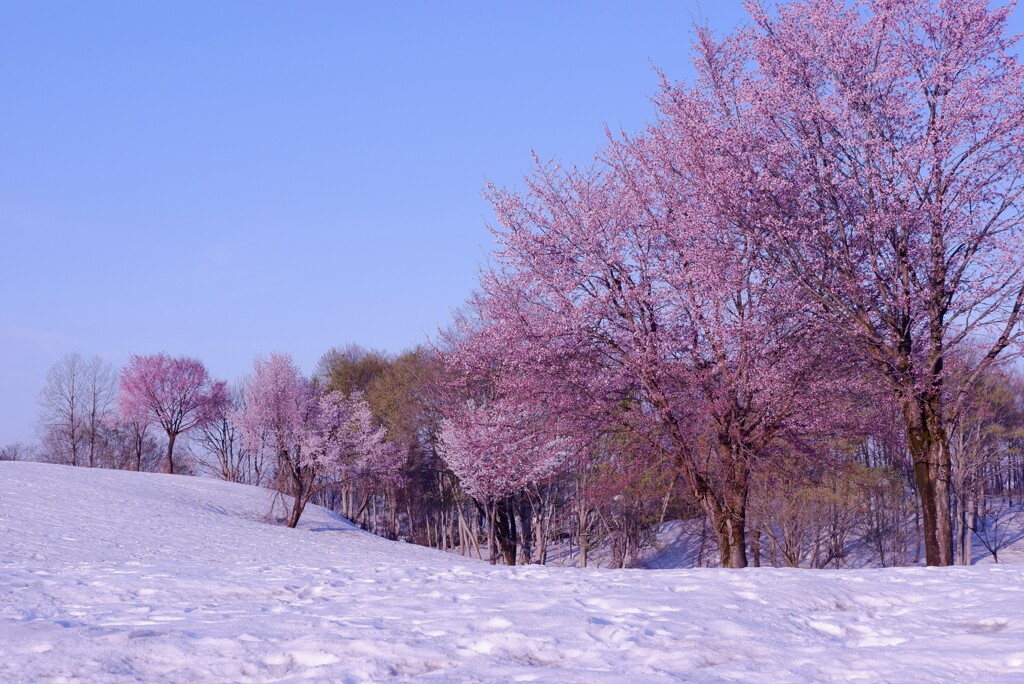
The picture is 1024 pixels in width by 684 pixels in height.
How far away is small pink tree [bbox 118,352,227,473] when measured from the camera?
199ft

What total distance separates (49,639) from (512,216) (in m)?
15.4

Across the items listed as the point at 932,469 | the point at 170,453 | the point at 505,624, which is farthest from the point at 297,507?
the point at 505,624

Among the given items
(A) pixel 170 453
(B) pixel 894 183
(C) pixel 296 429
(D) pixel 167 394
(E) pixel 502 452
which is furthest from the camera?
(D) pixel 167 394

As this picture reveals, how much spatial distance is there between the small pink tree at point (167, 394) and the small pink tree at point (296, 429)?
15.7m

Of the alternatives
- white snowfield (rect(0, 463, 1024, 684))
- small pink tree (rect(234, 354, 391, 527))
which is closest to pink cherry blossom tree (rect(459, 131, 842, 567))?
white snowfield (rect(0, 463, 1024, 684))

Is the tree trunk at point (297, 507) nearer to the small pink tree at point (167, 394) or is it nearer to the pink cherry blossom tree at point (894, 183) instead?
the small pink tree at point (167, 394)

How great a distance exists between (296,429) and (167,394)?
78.9 ft

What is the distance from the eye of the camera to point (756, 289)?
695 inches

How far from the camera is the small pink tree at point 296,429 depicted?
4166 cm

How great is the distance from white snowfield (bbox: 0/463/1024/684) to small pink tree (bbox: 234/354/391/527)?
93.3 feet

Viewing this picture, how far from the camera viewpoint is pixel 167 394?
61344 mm

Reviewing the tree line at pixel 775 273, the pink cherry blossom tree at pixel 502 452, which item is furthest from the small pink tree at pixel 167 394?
the tree line at pixel 775 273

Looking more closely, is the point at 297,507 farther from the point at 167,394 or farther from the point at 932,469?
the point at 932,469

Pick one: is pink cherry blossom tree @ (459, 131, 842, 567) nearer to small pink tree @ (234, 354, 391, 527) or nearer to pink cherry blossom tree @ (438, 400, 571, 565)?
Result: pink cherry blossom tree @ (438, 400, 571, 565)
